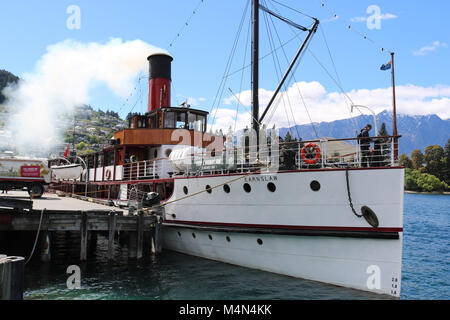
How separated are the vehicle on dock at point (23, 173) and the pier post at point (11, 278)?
53.9 feet

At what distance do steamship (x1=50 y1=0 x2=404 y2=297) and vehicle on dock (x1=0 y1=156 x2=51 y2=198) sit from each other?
8.02m

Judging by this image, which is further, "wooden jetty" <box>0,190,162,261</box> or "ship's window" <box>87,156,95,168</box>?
"ship's window" <box>87,156,95,168</box>

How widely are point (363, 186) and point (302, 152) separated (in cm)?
205

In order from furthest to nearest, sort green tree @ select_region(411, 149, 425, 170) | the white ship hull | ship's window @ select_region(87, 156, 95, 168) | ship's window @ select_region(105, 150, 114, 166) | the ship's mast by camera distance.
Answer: green tree @ select_region(411, 149, 425, 170), ship's window @ select_region(87, 156, 95, 168), ship's window @ select_region(105, 150, 114, 166), the ship's mast, the white ship hull

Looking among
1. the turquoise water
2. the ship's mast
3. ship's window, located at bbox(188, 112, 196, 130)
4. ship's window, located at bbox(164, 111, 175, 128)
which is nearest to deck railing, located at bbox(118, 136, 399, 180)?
the ship's mast

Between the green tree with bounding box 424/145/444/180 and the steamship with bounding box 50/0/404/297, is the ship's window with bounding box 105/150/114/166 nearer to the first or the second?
the steamship with bounding box 50/0/404/297

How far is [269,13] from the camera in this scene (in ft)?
46.8

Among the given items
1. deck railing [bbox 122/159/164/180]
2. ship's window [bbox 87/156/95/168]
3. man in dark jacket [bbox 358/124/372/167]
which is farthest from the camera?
ship's window [bbox 87/156/95/168]

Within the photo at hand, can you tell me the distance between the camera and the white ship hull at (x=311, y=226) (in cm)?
925

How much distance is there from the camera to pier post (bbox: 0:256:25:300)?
206 inches

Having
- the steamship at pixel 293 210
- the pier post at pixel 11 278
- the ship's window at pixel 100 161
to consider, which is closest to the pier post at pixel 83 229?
the steamship at pixel 293 210

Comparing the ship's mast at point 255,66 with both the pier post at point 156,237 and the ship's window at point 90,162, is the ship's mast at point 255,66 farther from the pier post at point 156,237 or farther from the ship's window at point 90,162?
the ship's window at point 90,162
